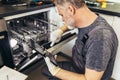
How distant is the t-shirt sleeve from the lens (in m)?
0.76

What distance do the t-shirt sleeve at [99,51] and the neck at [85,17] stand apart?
0.12m

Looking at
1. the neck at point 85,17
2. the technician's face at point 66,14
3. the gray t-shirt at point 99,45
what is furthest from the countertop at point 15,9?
the gray t-shirt at point 99,45

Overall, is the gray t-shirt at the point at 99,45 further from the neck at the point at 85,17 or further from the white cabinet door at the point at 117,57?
the white cabinet door at the point at 117,57

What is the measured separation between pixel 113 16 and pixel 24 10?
0.81 metres

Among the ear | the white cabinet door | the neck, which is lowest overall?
the white cabinet door

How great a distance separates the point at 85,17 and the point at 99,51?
235 millimetres

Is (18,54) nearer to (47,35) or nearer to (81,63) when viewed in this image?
(47,35)

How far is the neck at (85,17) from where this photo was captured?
2.81 ft

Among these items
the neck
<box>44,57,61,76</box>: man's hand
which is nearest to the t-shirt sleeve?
the neck

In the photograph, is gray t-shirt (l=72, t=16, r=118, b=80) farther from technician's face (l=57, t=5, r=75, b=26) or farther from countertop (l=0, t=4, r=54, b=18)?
countertop (l=0, t=4, r=54, b=18)

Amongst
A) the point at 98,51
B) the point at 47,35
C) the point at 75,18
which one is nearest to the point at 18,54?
the point at 47,35

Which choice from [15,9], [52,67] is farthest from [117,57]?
[15,9]

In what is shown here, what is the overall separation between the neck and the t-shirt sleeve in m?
0.12

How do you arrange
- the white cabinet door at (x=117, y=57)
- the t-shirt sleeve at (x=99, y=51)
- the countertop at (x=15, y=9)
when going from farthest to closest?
the white cabinet door at (x=117, y=57), the countertop at (x=15, y=9), the t-shirt sleeve at (x=99, y=51)
